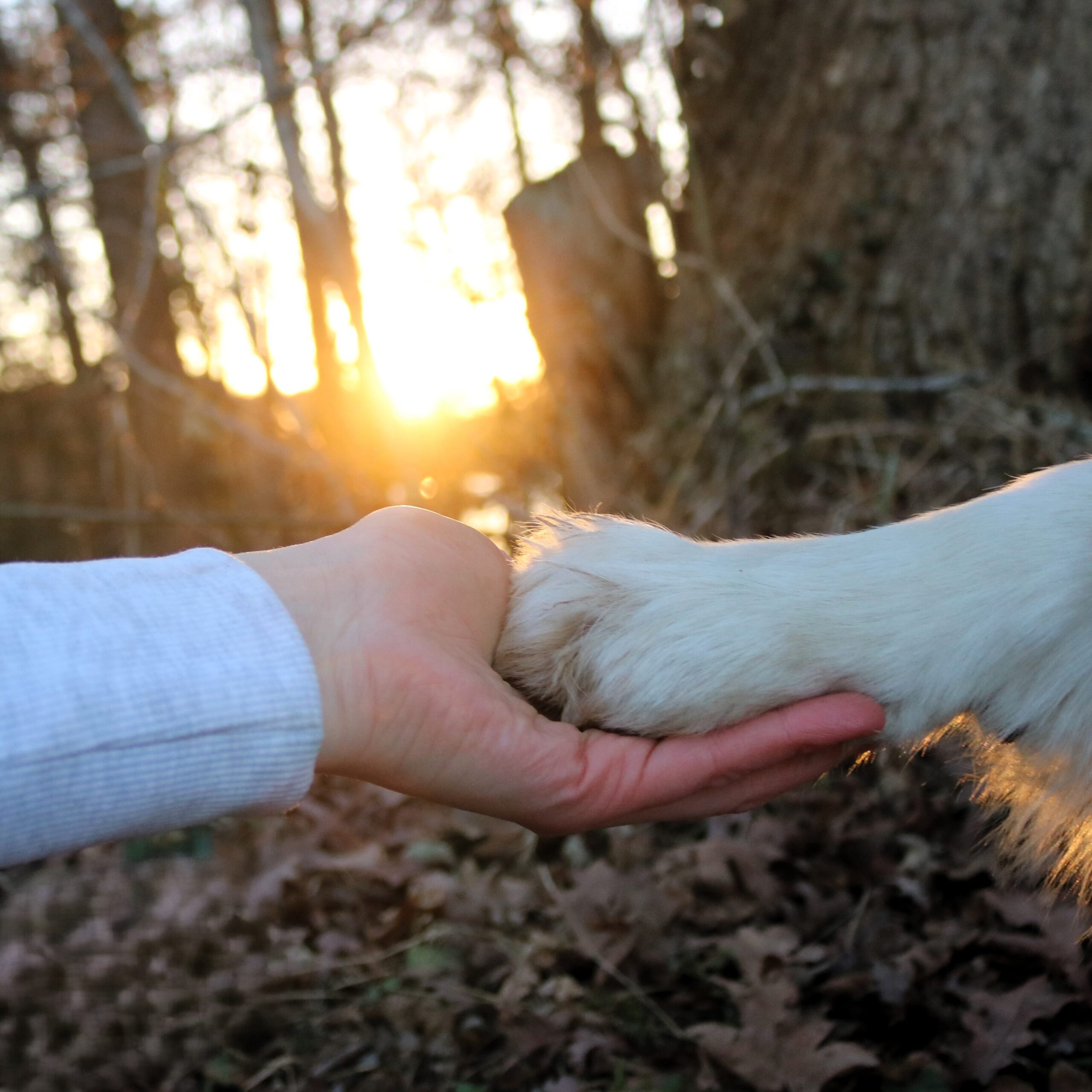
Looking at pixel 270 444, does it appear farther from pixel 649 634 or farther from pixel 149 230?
pixel 649 634

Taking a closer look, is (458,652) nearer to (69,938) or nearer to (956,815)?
(956,815)

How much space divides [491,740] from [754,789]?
17.3 inches

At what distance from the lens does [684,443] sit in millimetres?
4367

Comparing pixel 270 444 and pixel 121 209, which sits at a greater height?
pixel 121 209

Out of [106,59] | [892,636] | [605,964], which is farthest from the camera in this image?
[106,59]

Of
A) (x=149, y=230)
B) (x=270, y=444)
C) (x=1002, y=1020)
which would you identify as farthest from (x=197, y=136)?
(x=1002, y=1020)

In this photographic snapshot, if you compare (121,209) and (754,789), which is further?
(121,209)

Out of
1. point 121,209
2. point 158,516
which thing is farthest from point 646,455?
point 121,209

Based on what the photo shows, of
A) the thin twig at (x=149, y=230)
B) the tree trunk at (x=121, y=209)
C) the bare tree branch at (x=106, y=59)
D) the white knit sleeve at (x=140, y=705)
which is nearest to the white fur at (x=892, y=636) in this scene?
the white knit sleeve at (x=140, y=705)

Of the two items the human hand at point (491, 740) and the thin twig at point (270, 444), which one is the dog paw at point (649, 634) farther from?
the thin twig at point (270, 444)

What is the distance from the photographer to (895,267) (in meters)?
4.02

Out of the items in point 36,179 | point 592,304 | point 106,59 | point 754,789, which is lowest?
point 754,789

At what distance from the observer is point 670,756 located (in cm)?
151

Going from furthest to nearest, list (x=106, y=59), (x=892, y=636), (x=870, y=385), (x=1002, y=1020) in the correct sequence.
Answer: (x=106, y=59), (x=870, y=385), (x=1002, y=1020), (x=892, y=636)
